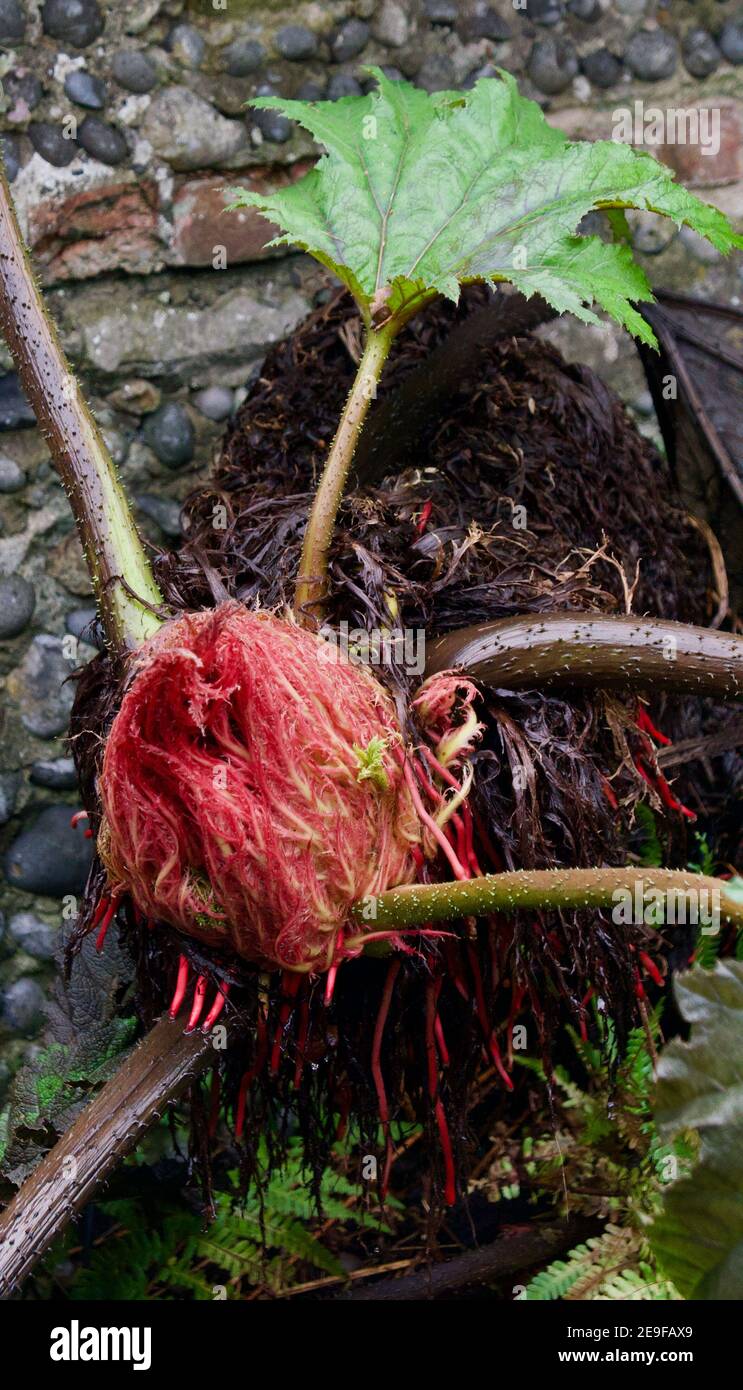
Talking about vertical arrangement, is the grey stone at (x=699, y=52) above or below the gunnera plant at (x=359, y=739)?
above

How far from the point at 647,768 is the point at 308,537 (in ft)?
1.26

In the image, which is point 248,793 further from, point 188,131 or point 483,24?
point 483,24

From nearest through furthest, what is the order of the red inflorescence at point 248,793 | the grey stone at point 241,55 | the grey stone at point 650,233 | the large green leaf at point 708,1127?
1. the large green leaf at point 708,1127
2. the red inflorescence at point 248,793
3. the grey stone at point 241,55
4. the grey stone at point 650,233

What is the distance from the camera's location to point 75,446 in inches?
41.8

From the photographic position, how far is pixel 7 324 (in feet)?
3.54

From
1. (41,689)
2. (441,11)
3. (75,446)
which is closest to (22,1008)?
(41,689)

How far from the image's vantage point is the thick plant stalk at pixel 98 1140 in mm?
882

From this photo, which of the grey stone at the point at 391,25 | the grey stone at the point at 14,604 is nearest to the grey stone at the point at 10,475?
the grey stone at the point at 14,604

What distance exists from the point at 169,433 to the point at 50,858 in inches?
22.2

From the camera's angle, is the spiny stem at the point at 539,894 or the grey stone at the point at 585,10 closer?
the spiny stem at the point at 539,894

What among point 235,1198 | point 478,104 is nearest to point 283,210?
point 478,104

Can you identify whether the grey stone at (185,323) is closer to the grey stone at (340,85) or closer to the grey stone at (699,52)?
the grey stone at (340,85)

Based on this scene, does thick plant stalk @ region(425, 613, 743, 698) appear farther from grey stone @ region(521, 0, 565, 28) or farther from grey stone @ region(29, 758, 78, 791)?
grey stone @ region(521, 0, 565, 28)
